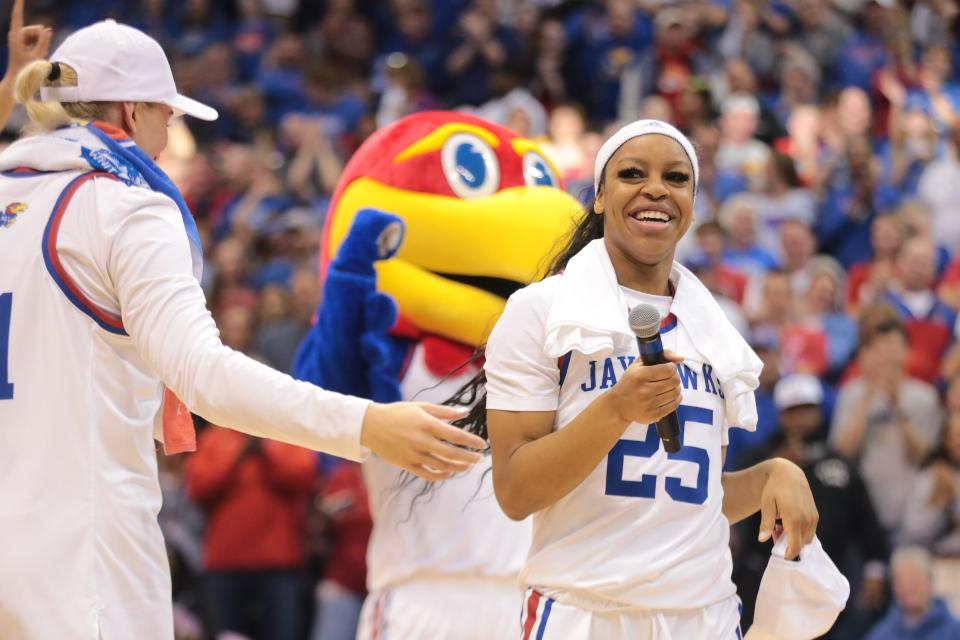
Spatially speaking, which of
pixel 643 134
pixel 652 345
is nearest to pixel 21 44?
pixel 643 134

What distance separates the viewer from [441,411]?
2869mm

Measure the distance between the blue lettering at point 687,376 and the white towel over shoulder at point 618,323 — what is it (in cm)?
5

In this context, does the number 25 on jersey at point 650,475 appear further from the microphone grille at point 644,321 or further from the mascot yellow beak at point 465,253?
the mascot yellow beak at point 465,253

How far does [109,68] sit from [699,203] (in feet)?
23.7

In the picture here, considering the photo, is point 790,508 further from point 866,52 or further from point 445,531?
point 866,52

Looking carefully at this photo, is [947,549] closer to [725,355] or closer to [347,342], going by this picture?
[347,342]

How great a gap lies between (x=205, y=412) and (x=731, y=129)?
8.36 m

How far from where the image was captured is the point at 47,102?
11.1 ft

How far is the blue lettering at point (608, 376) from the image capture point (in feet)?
10.6

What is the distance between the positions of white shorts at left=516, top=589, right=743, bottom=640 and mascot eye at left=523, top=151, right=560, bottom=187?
2.22 meters

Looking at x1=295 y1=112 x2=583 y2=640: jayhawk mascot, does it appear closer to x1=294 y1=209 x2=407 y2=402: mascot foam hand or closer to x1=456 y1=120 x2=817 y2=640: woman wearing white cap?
x1=294 y1=209 x2=407 y2=402: mascot foam hand

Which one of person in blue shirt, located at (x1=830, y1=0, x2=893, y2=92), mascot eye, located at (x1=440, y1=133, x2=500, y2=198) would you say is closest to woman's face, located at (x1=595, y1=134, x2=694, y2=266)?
mascot eye, located at (x1=440, y1=133, x2=500, y2=198)

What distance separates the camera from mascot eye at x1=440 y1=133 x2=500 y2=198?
5102mm

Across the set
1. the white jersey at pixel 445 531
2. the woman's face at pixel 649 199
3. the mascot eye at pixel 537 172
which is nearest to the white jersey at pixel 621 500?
the woman's face at pixel 649 199
